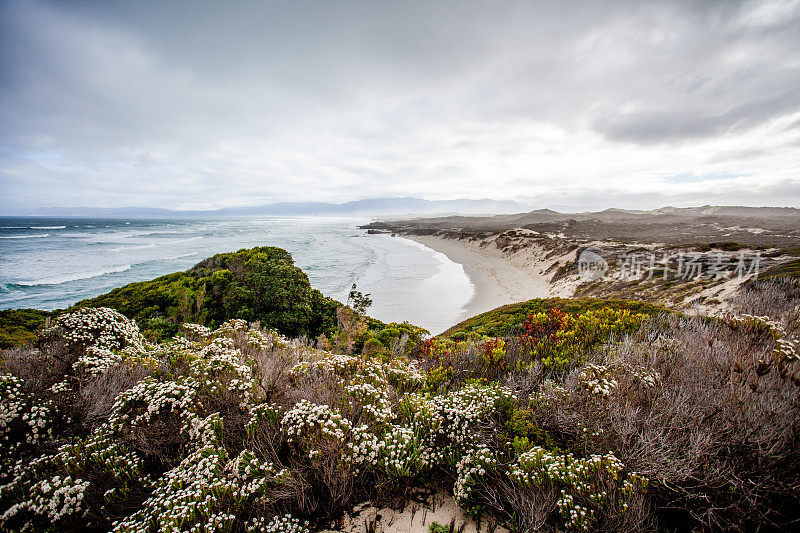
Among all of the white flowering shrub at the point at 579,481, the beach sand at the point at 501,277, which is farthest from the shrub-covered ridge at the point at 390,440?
the beach sand at the point at 501,277

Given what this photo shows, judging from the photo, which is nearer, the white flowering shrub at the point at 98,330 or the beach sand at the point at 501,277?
the white flowering shrub at the point at 98,330

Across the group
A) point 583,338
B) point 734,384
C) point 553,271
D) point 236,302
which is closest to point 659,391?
point 734,384

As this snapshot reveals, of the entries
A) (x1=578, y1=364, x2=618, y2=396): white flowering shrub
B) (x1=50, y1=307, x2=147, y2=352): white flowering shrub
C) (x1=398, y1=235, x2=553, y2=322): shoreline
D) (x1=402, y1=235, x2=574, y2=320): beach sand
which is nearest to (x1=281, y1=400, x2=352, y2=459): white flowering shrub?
(x1=578, y1=364, x2=618, y2=396): white flowering shrub

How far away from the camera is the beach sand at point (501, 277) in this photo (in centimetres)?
1854

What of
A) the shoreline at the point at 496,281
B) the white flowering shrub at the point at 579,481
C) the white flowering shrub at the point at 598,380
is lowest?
the shoreline at the point at 496,281

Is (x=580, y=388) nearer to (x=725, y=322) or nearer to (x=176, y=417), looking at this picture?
(x=725, y=322)

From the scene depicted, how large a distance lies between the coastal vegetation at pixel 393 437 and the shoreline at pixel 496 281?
11.5 m

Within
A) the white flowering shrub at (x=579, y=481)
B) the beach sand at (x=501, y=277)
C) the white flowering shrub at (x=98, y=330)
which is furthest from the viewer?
the beach sand at (x=501, y=277)

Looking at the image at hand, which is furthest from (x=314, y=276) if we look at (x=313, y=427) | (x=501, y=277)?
(x=313, y=427)

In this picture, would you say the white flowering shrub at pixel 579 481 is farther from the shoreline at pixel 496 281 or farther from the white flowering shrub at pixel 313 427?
the shoreline at pixel 496 281

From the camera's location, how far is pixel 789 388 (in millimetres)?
3178

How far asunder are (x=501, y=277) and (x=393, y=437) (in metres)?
23.9

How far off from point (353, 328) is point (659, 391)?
772 centimetres

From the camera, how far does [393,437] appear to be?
10.5 ft
